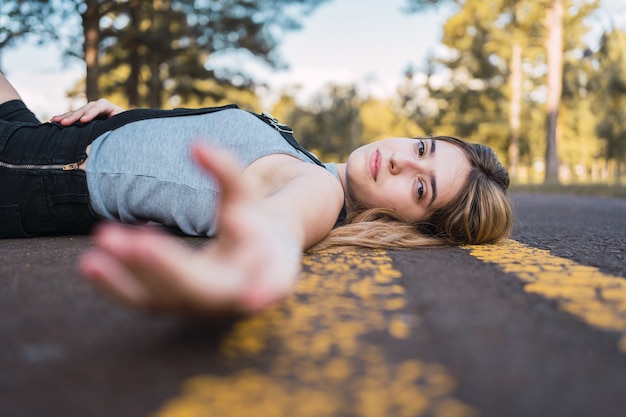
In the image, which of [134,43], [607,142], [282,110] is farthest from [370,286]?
[282,110]

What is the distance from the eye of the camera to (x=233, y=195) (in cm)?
89

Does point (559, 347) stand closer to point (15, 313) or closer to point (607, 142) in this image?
point (15, 313)

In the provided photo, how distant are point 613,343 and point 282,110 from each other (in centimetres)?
3826

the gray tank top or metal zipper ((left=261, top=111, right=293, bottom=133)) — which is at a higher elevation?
metal zipper ((left=261, top=111, right=293, bottom=133))

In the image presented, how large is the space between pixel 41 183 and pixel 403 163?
1.50 metres

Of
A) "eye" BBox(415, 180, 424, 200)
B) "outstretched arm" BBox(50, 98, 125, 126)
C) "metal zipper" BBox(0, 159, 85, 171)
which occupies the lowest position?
"eye" BBox(415, 180, 424, 200)

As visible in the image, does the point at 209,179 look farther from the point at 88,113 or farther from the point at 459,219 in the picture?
the point at 459,219

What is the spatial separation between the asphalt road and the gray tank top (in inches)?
28.1

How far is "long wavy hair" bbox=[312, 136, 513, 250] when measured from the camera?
2.15 meters

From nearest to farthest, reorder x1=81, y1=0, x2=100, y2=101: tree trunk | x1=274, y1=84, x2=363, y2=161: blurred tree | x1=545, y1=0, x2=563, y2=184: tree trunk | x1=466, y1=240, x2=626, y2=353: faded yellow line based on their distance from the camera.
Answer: x1=466, y1=240, x2=626, y2=353: faded yellow line < x1=81, y1=0, x2=100, y2=101: tree trunk < x1=545, y1=0, x2=563, y2=184: tree trunk < x1=274, y1=84, x2=363, y2=161: blurred tree

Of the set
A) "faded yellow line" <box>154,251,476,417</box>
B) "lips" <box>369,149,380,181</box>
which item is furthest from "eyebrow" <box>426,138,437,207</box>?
"faded yellow line" <box>154,251,476,417</box>

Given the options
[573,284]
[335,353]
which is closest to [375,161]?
[573,284]

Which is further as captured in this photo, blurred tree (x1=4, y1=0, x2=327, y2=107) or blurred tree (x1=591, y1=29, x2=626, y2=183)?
blurred tree (x1=591, y1=29, x2=626, y2=183)

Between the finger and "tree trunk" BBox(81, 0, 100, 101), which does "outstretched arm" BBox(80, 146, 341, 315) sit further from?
"tree trunk" BBox(81, 0, 100, 101)
